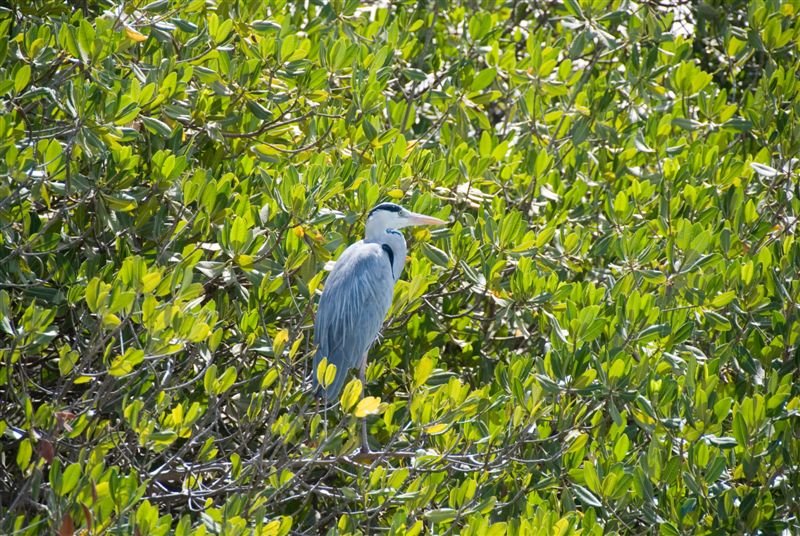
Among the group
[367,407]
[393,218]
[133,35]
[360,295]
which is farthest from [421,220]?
[133,35]

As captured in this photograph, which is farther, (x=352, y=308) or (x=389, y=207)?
(x=389, y=207)

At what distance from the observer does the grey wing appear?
4.08m

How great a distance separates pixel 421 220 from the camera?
4.27m

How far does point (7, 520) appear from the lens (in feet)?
9.52

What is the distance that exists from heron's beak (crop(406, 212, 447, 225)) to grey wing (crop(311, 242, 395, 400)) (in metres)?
0.19

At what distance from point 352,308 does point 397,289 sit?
0.90 feet

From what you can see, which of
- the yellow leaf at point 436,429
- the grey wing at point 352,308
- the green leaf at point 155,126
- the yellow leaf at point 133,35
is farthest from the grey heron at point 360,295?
the yellow leaf at point 133,35

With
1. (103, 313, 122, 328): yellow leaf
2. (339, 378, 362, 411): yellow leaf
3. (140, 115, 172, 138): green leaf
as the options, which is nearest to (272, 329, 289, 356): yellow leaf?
(339, 378, 362, 411): yellow leaf

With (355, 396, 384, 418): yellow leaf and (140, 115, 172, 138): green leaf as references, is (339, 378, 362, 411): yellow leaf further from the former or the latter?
(140, 115, 172, 138): green leaf

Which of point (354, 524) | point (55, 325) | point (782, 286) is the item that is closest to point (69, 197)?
point (55, 325)

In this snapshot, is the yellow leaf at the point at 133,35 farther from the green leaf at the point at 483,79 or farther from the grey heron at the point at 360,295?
the green leaf at the point at 483,79

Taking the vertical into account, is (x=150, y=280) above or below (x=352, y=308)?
above

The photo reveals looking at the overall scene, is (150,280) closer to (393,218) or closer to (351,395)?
(351,395)

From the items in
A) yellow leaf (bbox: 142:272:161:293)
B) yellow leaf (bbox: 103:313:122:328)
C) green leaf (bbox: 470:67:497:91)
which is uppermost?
yellow leaf (bbox: 142:272:161:293)
